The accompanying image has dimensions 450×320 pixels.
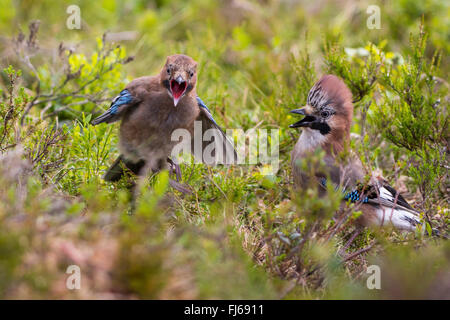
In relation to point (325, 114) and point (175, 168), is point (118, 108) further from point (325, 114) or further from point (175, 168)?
point (325, 114)

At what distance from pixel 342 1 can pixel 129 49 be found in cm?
417

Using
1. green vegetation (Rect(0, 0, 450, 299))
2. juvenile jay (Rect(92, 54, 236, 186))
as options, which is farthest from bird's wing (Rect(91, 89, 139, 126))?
green vegetation (Rect(0, 0, 450, 299))

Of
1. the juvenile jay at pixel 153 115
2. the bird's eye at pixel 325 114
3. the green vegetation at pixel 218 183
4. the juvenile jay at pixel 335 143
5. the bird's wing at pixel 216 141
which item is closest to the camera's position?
the green vegetation at pixel 218 183

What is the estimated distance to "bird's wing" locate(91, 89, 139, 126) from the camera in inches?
176

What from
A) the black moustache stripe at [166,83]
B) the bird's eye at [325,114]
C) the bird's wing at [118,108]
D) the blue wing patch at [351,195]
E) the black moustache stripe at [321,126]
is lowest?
the blue wing patch at [351,195]

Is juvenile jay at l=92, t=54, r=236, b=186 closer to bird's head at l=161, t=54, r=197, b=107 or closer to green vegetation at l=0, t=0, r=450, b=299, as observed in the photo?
bird's head at l=161, t=54, r=197, b=107

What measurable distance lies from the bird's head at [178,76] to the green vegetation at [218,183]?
24.7 inches

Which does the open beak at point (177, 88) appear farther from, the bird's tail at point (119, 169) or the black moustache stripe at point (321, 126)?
the black moustache stripe at point (321, 126)

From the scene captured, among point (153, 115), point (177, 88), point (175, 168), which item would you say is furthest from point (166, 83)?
point (175, 168)

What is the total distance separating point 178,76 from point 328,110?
1187 mm

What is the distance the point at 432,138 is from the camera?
449 centimetres

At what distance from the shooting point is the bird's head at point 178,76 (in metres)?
4.28

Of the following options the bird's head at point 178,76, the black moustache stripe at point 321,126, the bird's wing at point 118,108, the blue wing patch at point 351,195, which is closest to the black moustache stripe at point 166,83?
the bird's head at point 178,76

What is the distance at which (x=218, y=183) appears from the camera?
4.32 metres
